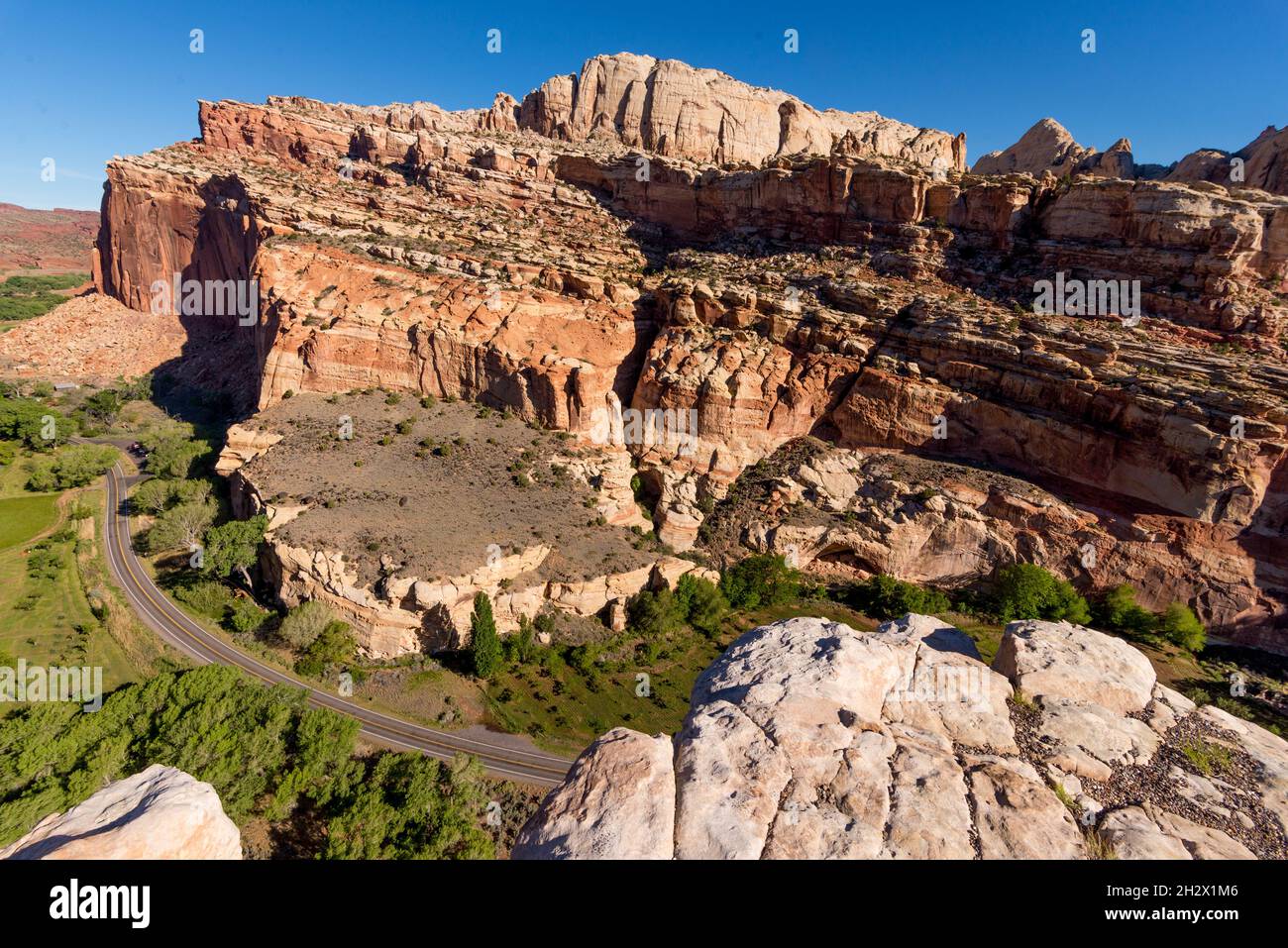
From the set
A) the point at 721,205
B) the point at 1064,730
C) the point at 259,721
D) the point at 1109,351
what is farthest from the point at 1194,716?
the point at 721,205

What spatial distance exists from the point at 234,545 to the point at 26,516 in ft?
66.8

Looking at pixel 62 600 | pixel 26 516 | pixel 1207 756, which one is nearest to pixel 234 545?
pixel 62 600

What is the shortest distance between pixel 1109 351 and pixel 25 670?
5324 centimetres

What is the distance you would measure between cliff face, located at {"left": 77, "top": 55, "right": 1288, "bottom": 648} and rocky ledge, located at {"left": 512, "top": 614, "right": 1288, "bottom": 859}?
2048 centimetres

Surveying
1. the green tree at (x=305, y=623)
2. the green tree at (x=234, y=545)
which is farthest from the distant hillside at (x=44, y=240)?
the green tree at (x=305, y=623)

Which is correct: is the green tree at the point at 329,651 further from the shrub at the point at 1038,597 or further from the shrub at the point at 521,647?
the shrub at the point at 1038,597

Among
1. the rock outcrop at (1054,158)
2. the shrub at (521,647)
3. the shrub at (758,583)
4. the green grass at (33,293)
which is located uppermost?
the rock outcrop at (1054,158)

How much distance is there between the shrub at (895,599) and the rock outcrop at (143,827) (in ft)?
94.6

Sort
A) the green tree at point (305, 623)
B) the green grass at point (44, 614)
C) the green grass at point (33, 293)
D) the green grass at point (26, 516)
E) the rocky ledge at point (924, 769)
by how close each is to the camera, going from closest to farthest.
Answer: the rocky ledge at point (924, 769) → the green grass at point (44, 614) → the green tree at point (305, 623) → the green grass at point (26, 516) → the green grass at point (33, 293)

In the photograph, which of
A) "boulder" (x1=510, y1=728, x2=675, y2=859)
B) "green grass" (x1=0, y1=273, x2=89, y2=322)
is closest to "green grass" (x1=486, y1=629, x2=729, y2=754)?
"boulder" (x1=510, y1=728, x2=675, y2=859)

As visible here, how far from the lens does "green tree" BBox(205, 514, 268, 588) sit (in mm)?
24000

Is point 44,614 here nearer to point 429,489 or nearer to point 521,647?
point 429,489

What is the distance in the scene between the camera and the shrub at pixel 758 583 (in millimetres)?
28609

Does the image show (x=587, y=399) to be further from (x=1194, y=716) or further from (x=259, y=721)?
(x=1194, y=716)
